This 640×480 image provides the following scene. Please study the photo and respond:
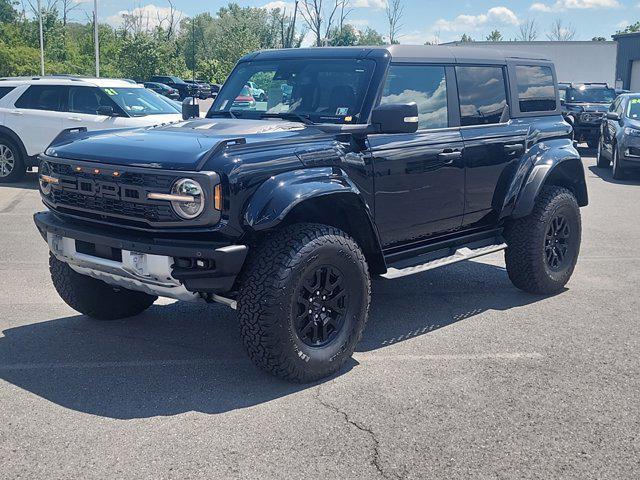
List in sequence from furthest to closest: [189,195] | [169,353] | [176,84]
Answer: [176,84] < [169,353] < [189,195]

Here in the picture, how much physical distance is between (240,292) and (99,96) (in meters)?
9.62

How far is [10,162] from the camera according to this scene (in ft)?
44.2

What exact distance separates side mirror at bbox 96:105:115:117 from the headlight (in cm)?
911

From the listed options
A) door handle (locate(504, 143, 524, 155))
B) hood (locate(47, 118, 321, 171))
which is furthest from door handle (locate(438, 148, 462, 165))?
hood (locate(47, 118, 321, 171))

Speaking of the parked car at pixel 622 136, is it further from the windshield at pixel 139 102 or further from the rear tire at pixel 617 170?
the windshield at pixel 139 102

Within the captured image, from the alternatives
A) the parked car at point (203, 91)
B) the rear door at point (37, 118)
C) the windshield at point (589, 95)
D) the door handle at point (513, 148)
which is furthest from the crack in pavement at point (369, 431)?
the parked car at point (203, 91)

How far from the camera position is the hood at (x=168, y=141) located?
4.54m

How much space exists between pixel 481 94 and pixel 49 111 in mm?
8993

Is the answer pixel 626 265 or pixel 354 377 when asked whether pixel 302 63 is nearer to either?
pixel 354 377

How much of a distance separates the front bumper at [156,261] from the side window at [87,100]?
883 cm

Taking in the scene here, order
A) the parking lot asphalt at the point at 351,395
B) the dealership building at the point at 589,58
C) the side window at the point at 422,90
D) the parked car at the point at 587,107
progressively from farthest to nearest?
the dealership building at the point at 589,58, the parked car at the point at 587,107, the side window at the point at 422,90, the parking lot asphalt at the point at 351,395

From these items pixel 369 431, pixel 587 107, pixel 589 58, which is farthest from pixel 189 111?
pixel 589 58

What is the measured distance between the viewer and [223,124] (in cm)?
566

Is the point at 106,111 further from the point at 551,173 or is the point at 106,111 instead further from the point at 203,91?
the point at 203,91
